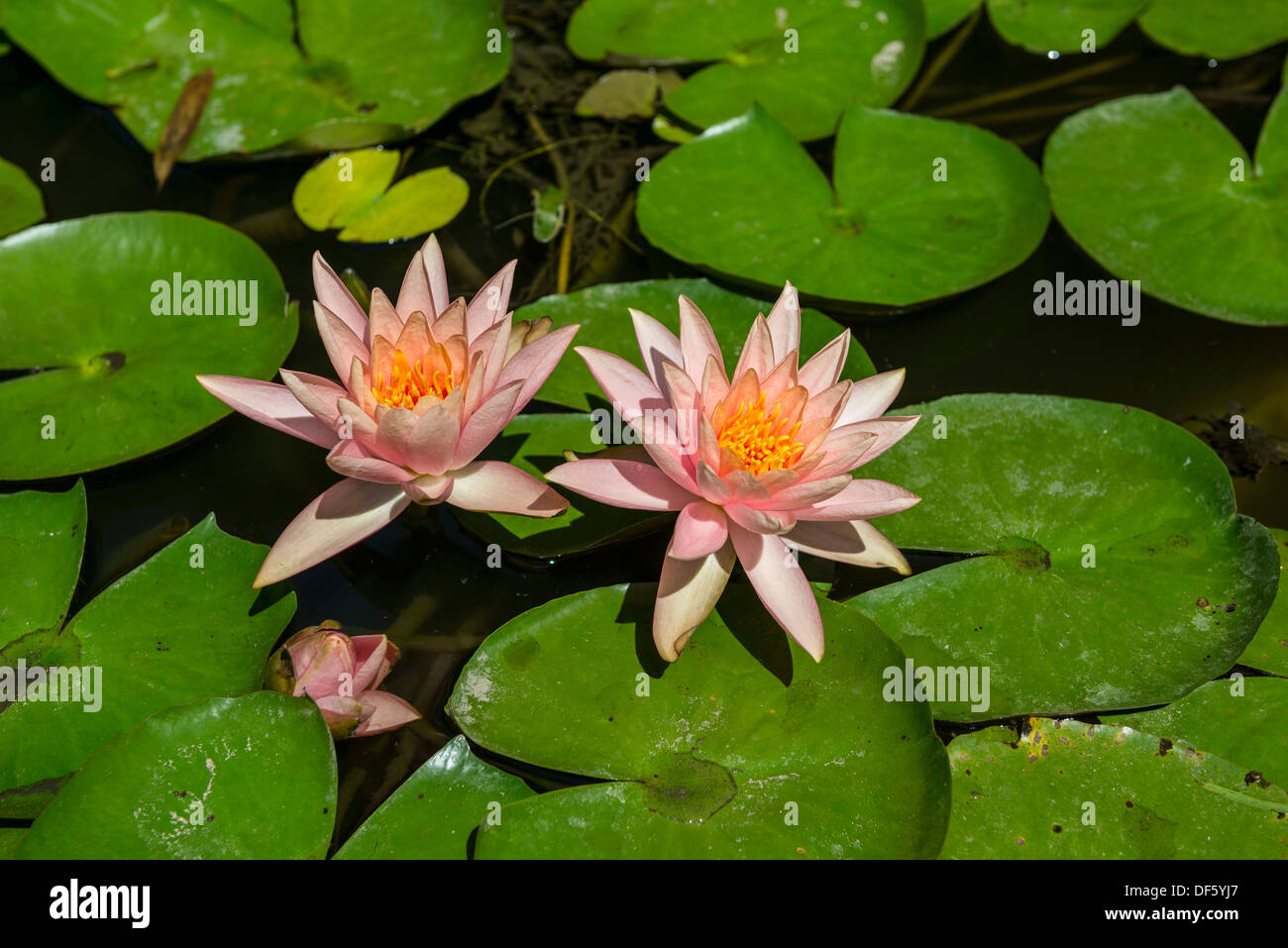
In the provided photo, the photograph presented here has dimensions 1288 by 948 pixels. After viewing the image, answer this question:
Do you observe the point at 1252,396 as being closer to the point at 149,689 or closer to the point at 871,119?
the point at 871,119

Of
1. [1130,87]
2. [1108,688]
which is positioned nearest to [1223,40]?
[1130,87]

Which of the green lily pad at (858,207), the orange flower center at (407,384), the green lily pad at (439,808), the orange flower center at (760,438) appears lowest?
the green lily pad at (439,808)

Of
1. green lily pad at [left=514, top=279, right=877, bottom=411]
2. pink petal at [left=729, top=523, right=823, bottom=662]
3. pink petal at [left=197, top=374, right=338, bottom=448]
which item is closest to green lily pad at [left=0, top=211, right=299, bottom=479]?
pink petal at [left=197, top=374, right=338, bottom=448]

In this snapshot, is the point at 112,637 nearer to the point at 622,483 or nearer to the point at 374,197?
the point at 622,483

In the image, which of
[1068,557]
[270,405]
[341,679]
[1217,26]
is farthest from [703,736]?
[1217,26]

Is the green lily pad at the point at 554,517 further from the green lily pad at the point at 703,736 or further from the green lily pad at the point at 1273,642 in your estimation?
the green lily pad at the point at 1273,642

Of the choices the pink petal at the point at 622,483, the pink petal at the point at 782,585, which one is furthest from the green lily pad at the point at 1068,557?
the pink petal at the point at 622,483
